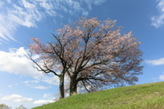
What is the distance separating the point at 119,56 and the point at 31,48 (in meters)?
13.8

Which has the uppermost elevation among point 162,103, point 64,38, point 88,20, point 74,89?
Answer: point 88,20

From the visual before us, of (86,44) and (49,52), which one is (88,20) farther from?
(49,52)

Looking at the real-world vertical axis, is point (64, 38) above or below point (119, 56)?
above

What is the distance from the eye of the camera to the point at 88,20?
1340 inches

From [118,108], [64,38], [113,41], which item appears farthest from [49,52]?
[118,108]

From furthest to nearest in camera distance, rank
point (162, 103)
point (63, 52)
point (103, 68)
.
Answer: point (103, 68), point (63, 52), point (162, 103)

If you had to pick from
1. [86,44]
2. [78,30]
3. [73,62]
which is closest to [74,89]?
[73,62]

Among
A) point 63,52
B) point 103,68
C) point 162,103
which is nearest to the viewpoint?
point 162,103

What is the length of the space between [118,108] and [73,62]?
2247 centimetres

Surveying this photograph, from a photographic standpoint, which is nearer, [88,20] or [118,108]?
[118,108]

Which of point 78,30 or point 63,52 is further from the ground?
point 78,30

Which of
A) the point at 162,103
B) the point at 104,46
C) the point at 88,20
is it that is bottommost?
the point at 162,103

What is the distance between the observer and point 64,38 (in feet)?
108

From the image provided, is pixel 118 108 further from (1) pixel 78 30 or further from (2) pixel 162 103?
(1) pixel 78 30
